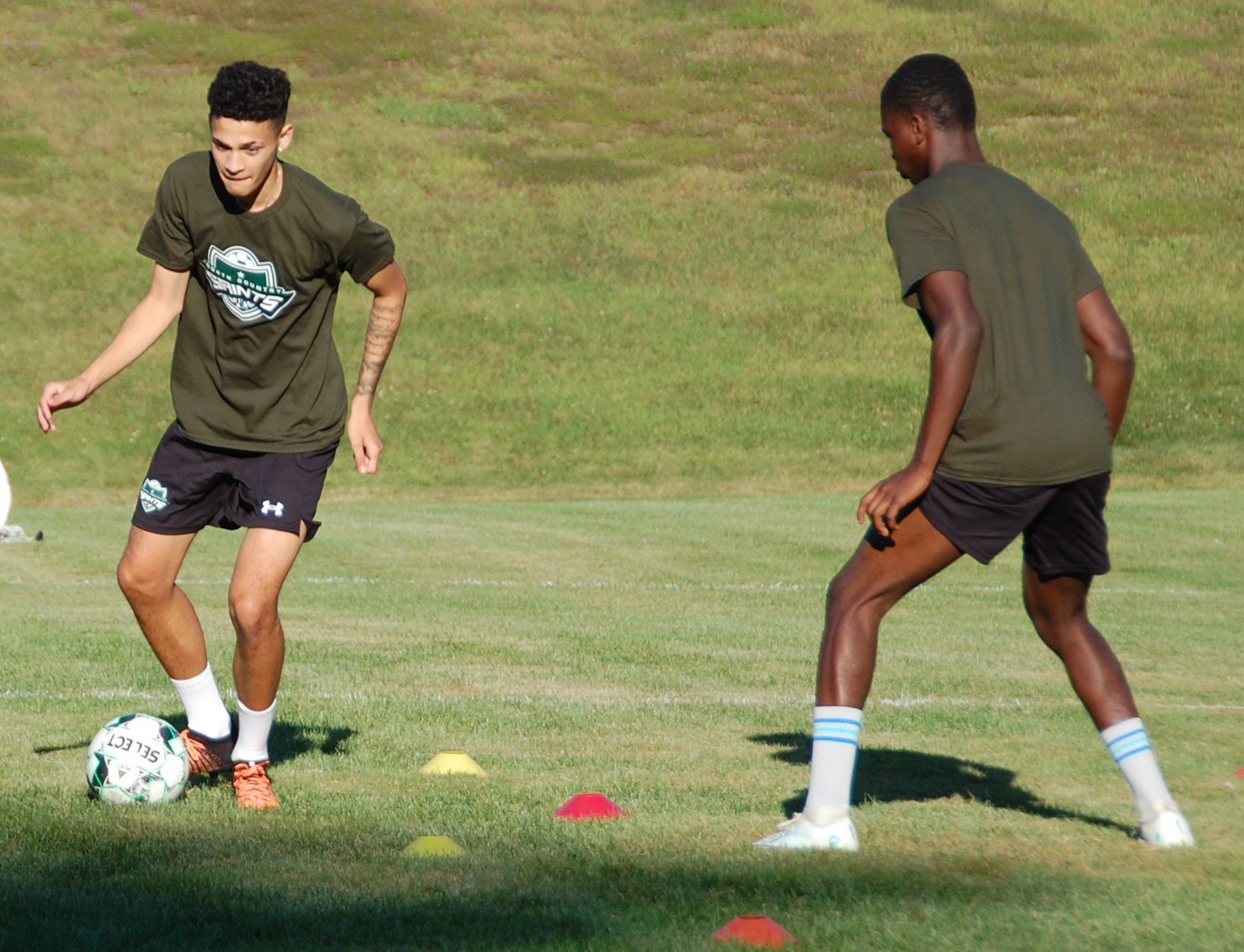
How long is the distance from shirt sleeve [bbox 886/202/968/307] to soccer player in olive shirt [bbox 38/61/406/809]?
6.25 ft

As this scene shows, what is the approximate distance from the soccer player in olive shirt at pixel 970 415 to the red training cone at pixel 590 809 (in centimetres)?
71

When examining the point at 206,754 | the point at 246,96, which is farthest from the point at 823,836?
the point at 246,96

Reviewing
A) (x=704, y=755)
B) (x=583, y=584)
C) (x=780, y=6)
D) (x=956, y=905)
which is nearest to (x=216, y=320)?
(x=704, y=755)

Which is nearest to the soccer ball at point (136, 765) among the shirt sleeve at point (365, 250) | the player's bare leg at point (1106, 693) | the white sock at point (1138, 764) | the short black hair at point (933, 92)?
the shirt sleeve at point (365, 250)

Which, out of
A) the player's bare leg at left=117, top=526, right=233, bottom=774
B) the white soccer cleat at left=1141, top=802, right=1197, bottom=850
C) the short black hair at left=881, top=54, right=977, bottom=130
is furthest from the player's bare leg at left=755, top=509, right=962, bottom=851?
the player's bare leg at left=117, top=526, right=233, bottom=774

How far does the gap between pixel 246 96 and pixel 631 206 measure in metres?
35.5

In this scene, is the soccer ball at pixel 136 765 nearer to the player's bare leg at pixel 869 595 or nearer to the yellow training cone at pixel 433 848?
the yellow training cone at pixel 433 848

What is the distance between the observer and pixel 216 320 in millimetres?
6184

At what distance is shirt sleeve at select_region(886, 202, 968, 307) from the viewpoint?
506cm

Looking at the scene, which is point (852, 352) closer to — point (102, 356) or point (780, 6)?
point (780, 6)

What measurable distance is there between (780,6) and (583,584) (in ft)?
135

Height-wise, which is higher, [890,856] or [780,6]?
[780,6]

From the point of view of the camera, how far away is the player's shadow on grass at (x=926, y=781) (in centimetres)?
609

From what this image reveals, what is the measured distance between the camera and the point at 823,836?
515cm
